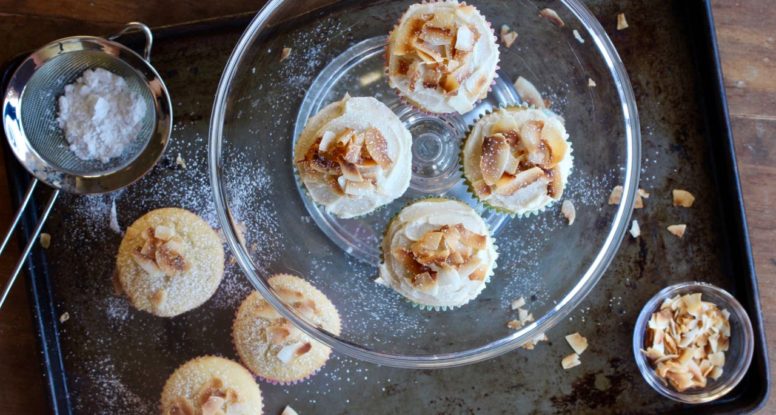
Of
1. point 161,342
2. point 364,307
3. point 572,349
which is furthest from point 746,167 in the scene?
point 161,342

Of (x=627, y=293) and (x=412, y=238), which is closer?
(x=412, y=238)

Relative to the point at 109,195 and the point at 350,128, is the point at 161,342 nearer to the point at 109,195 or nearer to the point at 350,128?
the point at 109,195

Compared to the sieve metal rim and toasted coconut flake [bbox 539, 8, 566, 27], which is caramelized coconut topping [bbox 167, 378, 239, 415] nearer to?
the sieve metal rim

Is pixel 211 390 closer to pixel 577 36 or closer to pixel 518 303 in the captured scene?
pixel 518 303

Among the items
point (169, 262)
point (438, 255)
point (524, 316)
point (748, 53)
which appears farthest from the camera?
point (748, 53)

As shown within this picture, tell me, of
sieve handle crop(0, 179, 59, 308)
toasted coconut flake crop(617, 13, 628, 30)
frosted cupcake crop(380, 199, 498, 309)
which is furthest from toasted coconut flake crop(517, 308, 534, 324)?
sieve handle crop(0, 179, 59, 308)

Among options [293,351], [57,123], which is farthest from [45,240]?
[293,351]
